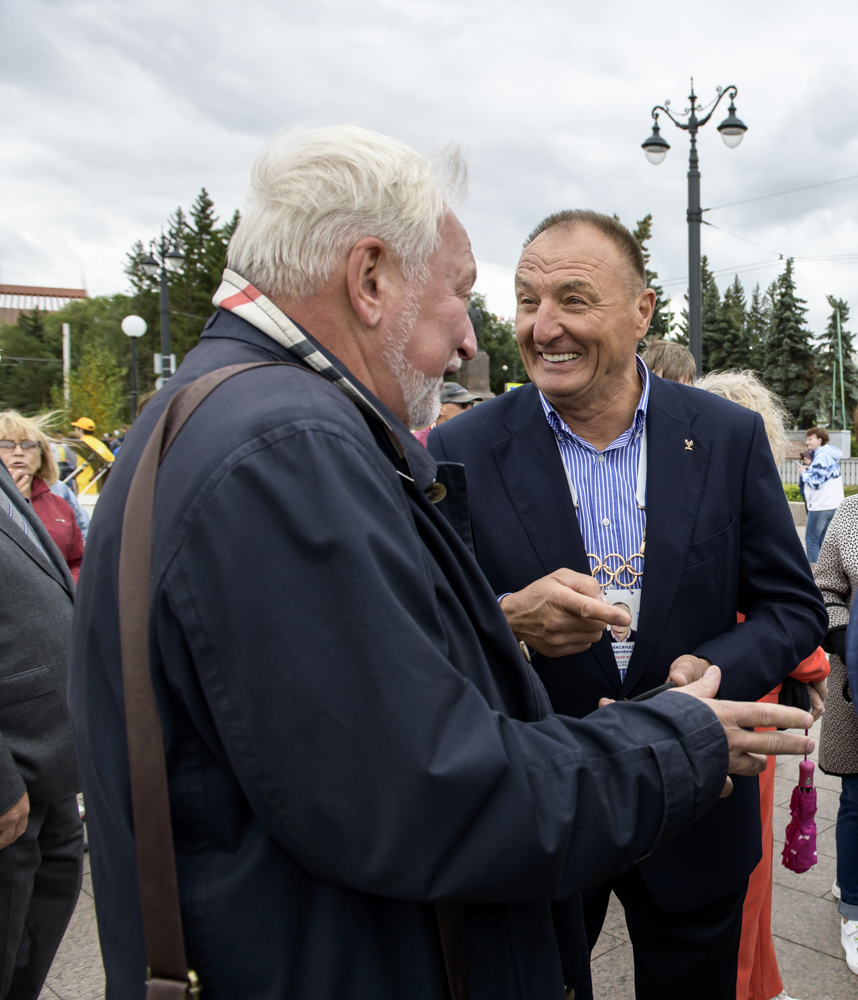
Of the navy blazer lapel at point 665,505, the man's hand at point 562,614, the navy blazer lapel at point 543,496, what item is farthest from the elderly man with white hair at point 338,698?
the navy blazer lapel at point 543,496

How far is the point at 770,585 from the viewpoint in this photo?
85.7 inches

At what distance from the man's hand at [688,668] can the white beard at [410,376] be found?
0.82 m

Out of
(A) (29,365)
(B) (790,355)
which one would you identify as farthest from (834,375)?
(A) (29,365)

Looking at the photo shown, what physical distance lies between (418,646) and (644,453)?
4.85ft

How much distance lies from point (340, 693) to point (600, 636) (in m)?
1.00

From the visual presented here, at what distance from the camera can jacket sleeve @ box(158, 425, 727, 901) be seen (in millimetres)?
955

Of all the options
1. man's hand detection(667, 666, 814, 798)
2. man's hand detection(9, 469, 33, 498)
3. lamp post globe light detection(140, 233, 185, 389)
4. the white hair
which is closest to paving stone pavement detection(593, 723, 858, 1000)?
man's hand detection(667, 666, 814, 798)

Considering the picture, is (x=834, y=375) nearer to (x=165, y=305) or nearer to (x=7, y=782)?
(x=165, y=305)

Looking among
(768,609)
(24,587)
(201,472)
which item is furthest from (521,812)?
(24,587)

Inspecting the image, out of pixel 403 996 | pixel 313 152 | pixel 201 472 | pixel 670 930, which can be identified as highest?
pixel 313 152

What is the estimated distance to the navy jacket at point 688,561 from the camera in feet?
6.72

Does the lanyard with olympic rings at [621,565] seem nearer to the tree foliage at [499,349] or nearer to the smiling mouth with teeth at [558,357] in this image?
the smiling mouth with teeth at [558,357]

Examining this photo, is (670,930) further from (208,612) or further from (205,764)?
(208,612)

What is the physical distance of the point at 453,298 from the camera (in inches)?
54.9
